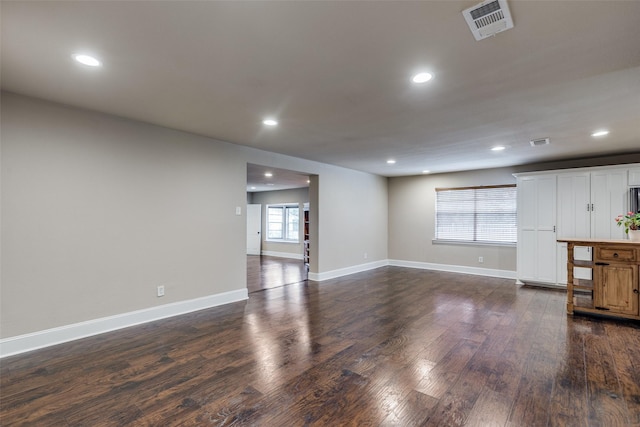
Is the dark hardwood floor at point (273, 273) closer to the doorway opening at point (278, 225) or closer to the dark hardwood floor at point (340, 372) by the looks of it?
the doorway opening at point (278, 225)

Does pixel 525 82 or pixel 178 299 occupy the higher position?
pixel 525 82

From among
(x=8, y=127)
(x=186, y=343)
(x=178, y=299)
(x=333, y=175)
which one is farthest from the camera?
(x=333, y=175)

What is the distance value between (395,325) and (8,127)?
4422mm

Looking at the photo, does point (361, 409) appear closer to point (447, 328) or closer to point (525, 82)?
point (447, 328)

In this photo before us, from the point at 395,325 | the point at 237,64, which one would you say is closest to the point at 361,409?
the point at 395,325

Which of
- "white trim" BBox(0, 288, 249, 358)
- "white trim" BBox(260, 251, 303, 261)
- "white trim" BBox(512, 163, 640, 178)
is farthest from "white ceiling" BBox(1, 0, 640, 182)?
"white trim" BBox(260, 251, 303, 261)

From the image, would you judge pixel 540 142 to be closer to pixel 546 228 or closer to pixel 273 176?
pixel 546 228

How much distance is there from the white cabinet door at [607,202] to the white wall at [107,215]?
569cm

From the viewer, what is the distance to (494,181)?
266 inches

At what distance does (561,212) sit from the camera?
18.1 ft

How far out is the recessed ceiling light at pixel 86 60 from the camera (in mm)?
2180

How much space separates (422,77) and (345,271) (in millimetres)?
5055

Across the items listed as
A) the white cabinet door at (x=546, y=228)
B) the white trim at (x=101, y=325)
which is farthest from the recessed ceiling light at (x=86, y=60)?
the white cabinet door at (x=546, y=228)

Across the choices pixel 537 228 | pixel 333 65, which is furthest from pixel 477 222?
pixel 333 65
